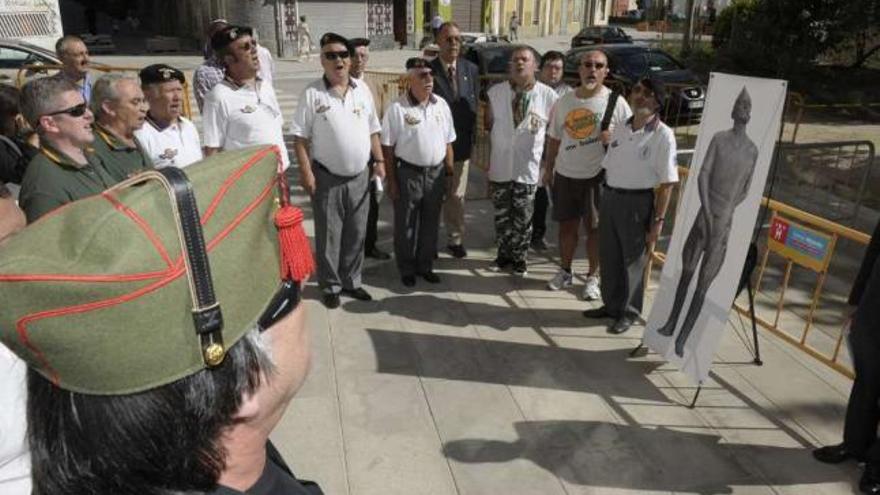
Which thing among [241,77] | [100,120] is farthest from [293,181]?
[100,120]

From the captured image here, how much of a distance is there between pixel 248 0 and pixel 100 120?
83.8 feet

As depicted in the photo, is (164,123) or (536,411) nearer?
(536,411)

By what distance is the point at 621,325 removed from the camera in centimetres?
491

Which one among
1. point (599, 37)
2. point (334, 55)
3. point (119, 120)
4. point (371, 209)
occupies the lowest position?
point (371, 209)

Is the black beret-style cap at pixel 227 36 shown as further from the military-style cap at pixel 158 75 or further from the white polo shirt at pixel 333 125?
the white polo shirt at pixel 333 125

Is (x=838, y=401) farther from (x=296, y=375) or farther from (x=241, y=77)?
(x=241, y=77)

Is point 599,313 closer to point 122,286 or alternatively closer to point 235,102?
point 235,102

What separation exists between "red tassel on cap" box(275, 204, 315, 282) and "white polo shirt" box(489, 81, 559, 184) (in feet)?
15.5

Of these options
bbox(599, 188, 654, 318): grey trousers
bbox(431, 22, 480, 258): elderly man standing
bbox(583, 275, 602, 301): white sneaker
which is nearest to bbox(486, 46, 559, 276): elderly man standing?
bbox(431, 22, 480, 258): elderly man standing

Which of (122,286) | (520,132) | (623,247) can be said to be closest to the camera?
(122,286)

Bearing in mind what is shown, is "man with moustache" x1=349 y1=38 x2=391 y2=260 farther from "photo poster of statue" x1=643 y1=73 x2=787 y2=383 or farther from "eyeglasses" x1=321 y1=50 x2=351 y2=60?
"photo poster of statue" x1=643 y1=73 x2=787 y2=383

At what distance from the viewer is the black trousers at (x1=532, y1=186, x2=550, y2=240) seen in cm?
671

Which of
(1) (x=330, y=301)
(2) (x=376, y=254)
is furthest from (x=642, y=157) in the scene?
(2) (x=376, y=254)

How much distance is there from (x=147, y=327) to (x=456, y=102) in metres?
5.48
